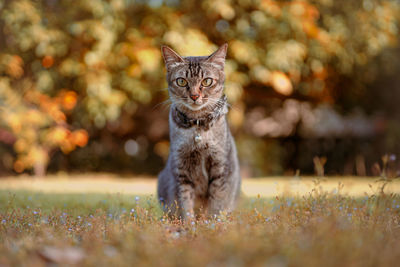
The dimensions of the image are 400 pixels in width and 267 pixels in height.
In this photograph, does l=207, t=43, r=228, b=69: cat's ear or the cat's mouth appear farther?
l=207, t=43, r=228, b=69: cat's ear

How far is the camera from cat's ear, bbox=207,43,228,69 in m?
3.54

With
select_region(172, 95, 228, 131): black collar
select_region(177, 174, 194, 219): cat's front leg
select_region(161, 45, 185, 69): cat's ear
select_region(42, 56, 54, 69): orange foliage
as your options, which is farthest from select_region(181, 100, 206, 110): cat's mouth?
select_region(42, 56, 54, 69): orange foliage

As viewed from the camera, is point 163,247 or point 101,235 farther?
point 101,235

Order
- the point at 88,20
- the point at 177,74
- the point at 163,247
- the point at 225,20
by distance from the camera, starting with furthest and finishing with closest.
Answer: the point at 225,20
the point at 88,20
the point at 177,74
the point at 163,247

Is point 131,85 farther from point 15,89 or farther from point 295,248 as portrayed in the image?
point 295,248

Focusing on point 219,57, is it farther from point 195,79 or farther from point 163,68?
point 163,68

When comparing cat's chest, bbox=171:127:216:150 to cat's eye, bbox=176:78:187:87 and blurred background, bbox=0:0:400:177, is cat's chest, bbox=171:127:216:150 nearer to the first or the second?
cat's eye, bbox=176:78:187:87

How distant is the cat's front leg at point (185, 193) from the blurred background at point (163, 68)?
3.81m

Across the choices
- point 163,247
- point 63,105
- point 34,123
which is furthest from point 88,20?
point 163,247

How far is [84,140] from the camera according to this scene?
826 cm

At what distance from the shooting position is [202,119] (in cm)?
346

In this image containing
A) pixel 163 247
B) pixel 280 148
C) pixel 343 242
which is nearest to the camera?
pixel 343 242

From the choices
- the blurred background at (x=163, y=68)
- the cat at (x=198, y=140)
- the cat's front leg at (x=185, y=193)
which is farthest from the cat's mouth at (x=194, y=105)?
the blurred background at (x=163, y=68)

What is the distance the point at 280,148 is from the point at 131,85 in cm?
504
